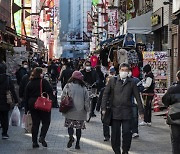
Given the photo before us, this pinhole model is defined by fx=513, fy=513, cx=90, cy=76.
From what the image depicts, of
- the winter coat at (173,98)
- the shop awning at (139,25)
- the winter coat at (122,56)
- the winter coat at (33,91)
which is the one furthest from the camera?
the shop awning at (139,25)

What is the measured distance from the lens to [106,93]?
31.6ft

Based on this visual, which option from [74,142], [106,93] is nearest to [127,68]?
[106,93]

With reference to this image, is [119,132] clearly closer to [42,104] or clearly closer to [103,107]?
[103,107]

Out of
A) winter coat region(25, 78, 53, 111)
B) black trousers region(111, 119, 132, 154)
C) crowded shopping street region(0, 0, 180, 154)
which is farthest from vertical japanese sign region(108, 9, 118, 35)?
black trousers region(111, 119, 132, 154)

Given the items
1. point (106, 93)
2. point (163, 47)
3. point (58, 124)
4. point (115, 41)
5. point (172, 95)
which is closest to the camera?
point (172, 95)

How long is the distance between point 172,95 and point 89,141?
4.10 metres

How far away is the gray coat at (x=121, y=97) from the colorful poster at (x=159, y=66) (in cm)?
932

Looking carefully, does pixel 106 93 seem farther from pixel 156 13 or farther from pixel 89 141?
pixel 156 13

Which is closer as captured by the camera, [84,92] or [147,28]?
[84,92]

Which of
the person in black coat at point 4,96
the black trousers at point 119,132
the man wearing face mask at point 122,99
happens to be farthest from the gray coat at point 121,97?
the person in black coat at point 4,96

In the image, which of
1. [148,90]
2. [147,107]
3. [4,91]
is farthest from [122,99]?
[147,107]

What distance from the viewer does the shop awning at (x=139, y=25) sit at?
2577 cm

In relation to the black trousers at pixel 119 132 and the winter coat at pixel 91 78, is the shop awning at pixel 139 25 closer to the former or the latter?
the winter coat at pixel 91 78

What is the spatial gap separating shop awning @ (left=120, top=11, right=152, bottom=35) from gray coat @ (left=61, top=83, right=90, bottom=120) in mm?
14512
